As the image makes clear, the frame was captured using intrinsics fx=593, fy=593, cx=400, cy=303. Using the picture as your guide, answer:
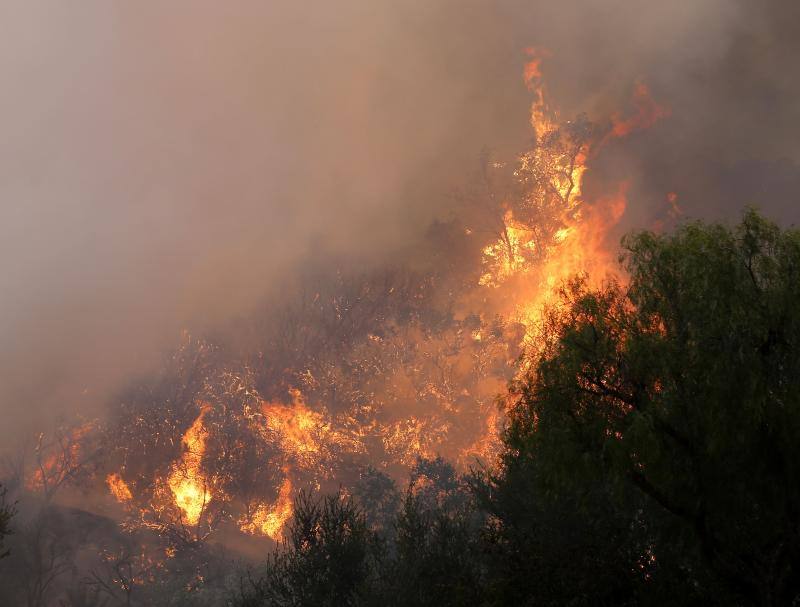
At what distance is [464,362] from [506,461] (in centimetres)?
11165

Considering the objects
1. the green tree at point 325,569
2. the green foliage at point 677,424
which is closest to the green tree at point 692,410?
the green foliage at point 677,424

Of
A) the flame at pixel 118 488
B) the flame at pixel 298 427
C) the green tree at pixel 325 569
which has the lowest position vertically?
the green tree at pixel 325 569

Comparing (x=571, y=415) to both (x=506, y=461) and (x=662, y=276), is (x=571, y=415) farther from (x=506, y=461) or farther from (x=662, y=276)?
(x=506, y=461)

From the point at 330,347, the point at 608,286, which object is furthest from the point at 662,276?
the point at 330,347

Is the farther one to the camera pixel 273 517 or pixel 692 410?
pixel 273 517

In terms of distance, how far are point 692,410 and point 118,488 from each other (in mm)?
126888

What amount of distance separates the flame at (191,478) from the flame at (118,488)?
30.7 ft

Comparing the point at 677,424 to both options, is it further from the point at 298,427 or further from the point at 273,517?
the point at 298,427

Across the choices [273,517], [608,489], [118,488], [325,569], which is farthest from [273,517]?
[608,489]

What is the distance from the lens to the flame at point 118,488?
385ft

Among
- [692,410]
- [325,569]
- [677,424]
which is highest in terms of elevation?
[692,410]

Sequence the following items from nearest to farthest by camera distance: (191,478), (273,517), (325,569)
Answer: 1. (325,569)
2. (273,517)
3. (191,478)

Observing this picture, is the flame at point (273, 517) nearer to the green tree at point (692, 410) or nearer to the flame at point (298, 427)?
the flame at point (298, 427)

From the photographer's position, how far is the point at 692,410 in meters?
15.6
